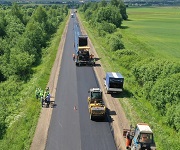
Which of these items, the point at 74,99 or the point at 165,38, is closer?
the point at 74,99

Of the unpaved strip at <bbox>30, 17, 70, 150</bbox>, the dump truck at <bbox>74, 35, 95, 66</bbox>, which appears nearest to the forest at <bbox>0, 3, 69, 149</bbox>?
the unpaved strip at <bbox>30, 17, 70, 150</bbox>

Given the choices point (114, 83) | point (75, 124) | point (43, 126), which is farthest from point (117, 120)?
point (114, 83)

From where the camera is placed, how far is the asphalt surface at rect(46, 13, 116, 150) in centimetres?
2918

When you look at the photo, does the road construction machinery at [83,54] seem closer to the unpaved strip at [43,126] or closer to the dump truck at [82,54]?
the dump truck at [82,54]

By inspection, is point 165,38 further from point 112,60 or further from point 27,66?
point 27,66

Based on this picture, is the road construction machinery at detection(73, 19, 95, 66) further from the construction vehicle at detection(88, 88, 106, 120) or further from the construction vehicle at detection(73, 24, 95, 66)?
the construction vehicle at detection(88, 88, 106, 120)

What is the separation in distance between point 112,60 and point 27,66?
2052 cm

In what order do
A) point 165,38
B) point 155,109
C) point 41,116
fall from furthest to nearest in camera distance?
point 165,38
point 155,109
point 41,116

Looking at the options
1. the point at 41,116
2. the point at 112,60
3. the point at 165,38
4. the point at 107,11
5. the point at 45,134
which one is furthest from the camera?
the point at 107,11

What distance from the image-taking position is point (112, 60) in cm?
6825

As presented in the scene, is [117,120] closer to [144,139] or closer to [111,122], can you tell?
[111,122]

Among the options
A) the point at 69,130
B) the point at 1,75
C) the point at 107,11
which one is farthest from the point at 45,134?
the point at 107,11

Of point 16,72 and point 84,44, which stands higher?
point 84,44

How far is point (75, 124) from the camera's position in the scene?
1313 inches
